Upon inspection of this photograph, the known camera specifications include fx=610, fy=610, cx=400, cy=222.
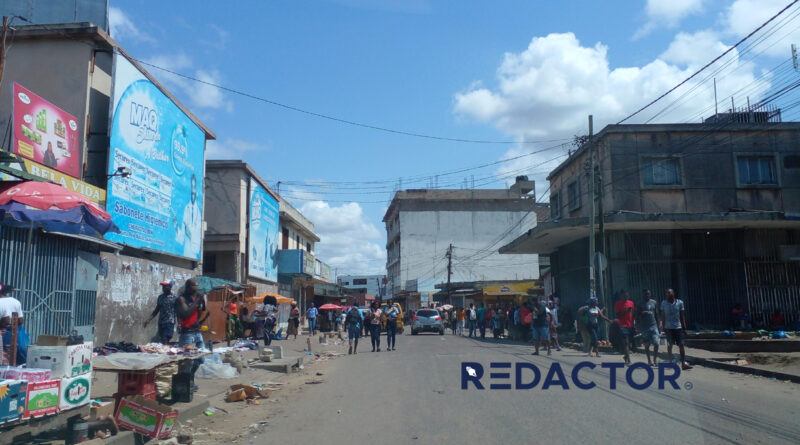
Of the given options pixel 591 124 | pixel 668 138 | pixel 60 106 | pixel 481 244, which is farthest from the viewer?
pixel 481 244

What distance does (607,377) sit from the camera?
1155 cm

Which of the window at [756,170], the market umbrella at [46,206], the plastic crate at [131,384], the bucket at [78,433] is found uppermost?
the window at [756,170]

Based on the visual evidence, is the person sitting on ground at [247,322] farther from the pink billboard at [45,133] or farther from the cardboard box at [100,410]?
the cardboard box at [100,410]

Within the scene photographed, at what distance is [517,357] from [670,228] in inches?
419

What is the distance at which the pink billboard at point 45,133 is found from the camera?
44.5ft

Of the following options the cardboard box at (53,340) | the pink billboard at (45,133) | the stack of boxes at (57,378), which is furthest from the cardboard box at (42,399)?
the pink billboard at (45,133)

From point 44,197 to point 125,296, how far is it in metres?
10.2

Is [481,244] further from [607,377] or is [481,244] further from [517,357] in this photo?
[607,377]

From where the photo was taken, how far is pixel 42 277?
12.2 m

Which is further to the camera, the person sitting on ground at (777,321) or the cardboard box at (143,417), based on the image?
the person sitting on ground at (777,321)

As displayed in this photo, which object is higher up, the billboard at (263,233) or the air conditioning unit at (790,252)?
the billboard at (263,233)

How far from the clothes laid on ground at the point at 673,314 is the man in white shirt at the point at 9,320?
39.9 feet

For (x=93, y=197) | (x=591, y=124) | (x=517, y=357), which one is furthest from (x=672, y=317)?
(x=93, y=197)

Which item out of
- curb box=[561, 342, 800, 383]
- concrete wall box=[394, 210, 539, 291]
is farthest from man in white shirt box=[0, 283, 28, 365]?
concrete wall box=[394, 210, 539, 291]
